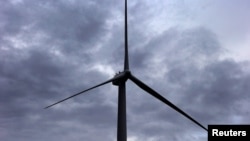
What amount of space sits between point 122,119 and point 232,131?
2265cm

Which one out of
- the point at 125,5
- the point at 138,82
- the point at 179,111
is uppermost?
the point at 125,5

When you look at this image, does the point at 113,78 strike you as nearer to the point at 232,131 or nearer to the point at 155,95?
the point at 155,95

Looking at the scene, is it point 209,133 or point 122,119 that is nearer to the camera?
point 209,133

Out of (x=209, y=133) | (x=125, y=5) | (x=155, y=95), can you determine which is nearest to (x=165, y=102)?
(x=155, y=95)

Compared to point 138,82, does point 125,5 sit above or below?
above

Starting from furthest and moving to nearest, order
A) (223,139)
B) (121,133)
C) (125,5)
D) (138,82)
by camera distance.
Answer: (125,5)
(138,82)
(121,133)
(223,139)

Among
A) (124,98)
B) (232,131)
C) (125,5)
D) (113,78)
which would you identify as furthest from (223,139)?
(125,5)

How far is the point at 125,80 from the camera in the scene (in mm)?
90500

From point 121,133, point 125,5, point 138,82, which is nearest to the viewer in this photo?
point 121,133

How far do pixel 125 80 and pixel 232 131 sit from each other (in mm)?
27587

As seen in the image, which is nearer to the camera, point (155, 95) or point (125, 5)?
point (155, 95)

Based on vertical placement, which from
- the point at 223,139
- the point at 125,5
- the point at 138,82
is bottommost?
the point at 223,139

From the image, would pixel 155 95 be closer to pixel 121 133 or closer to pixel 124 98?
pixel 124 98

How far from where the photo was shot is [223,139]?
74875 mm
